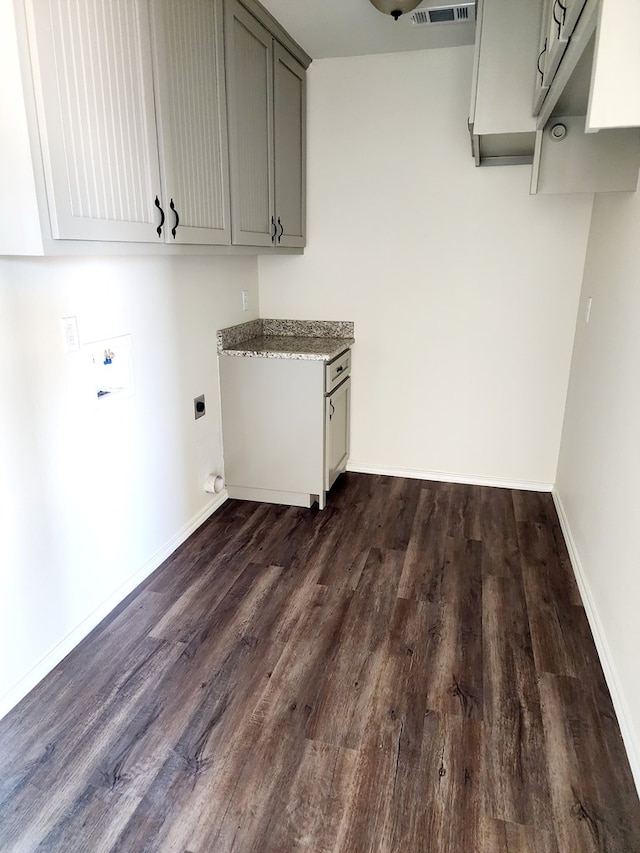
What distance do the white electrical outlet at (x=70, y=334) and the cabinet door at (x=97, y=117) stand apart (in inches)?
15.8

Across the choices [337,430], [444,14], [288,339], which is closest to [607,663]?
[337,430]

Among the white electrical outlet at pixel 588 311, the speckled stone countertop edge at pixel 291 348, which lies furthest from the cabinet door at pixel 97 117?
the white electrical outlet at pixel 588 311

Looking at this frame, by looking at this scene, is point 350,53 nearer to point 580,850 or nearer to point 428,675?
point 428,675

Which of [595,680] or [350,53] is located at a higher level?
[350,53]

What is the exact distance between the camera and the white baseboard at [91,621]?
195 cm

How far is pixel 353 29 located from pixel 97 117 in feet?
5.83

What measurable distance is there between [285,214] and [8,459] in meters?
2.11

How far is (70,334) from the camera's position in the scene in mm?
2094

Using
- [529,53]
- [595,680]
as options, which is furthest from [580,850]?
[529,53]

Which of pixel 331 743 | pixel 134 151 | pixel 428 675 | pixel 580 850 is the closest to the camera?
pixel 580 850

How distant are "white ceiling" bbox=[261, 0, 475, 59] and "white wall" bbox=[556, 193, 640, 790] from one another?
3.92ft

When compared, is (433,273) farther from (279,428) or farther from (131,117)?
(131,117)

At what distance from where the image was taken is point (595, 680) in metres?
2.02

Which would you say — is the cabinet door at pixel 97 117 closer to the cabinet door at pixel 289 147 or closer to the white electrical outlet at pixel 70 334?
the white electrical outlet at pixel 70 334
